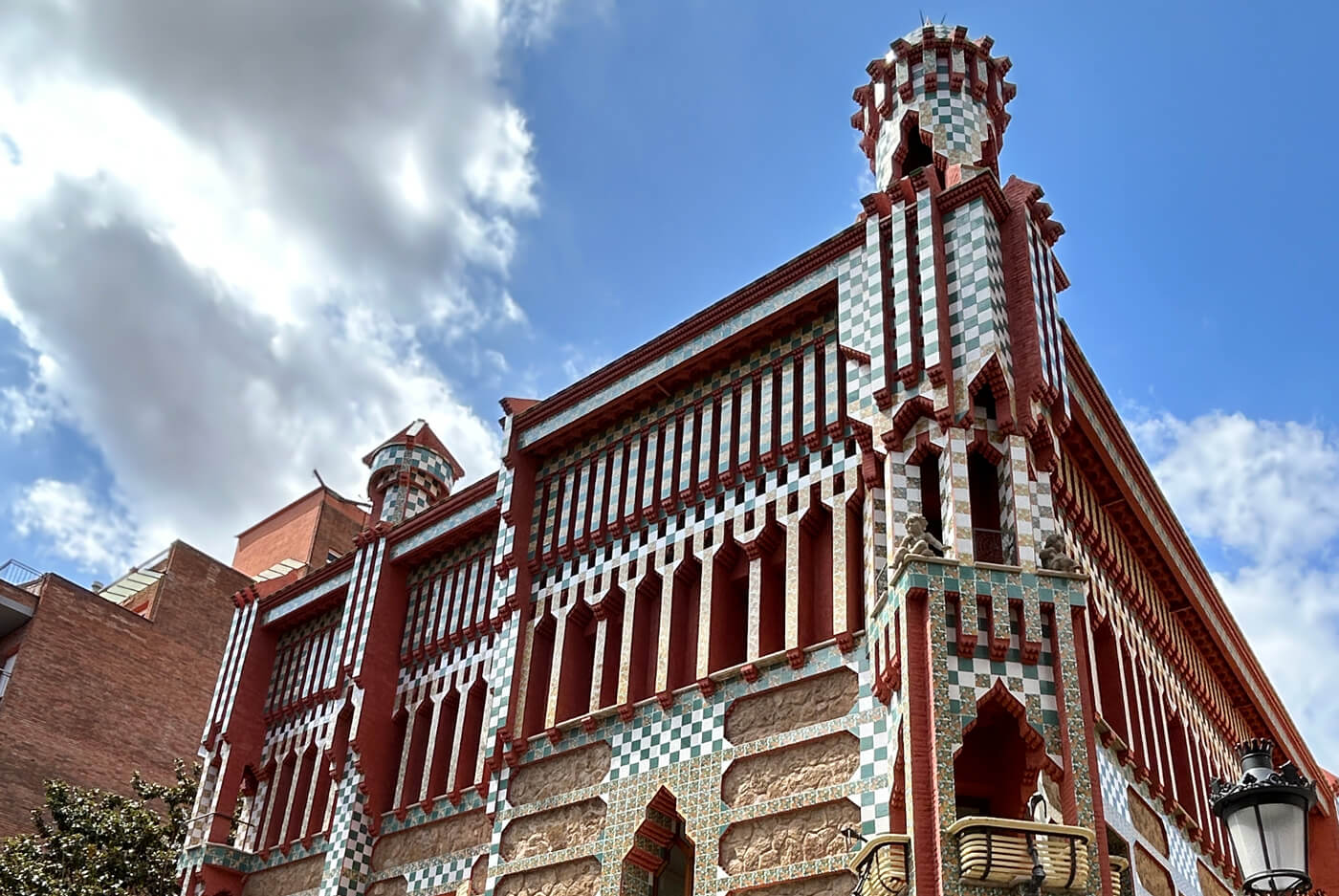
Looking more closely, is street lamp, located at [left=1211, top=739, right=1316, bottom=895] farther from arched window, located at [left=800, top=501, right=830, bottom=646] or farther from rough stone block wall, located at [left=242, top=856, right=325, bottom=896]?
rough stone block wall, located at [left=242, top=856, right=325, bottom=896]

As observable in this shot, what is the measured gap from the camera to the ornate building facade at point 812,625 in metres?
10.8

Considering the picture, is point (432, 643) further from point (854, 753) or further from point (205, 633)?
point (205, 633)

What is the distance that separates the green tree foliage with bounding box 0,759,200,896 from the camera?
62.1 ft

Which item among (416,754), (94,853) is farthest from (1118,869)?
(94,853)

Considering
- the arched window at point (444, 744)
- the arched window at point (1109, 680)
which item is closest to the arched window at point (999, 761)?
the arched window at point (1109, 680)

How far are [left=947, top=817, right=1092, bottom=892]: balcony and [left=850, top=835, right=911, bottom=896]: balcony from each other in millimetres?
525

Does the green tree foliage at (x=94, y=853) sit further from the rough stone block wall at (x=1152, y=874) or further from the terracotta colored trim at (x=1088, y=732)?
the terracotta colored trim at (x=1088, y=732)

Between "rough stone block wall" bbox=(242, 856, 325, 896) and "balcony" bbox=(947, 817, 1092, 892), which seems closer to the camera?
"balcony" bbox=(947, 817, 1092, 892)

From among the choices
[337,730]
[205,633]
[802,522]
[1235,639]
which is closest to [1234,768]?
[1235,639]

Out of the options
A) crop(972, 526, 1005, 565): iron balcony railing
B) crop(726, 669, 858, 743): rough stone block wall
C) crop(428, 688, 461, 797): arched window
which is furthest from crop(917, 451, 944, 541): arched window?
crop(428, 688, 461, 797): arched window

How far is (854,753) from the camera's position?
11602 mm

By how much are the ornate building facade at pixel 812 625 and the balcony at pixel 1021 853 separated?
0.02 meters

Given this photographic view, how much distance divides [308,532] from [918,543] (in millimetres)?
25434

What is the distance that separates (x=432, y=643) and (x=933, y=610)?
27.1 ft
